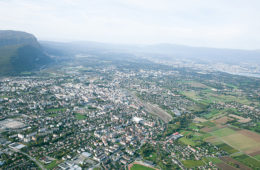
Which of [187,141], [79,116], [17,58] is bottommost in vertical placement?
[187,141]

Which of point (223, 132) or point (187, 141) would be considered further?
point (223, 132)

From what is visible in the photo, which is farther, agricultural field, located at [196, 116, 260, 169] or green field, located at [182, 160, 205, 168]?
agricultural field, located at [196, 116, 260, 169]

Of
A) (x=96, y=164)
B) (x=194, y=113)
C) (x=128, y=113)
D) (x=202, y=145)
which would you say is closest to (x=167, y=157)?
(x=202, y=145)

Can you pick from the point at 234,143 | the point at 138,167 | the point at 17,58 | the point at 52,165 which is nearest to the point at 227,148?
the point at 234,143

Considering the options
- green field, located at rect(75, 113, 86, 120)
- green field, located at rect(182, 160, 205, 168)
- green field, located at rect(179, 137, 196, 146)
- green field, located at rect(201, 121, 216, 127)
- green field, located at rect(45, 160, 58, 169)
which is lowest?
green field, located at rect(182, 160, 205, 168)

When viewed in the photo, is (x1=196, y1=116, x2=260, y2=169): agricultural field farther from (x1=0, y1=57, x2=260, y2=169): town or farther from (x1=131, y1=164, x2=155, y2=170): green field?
(x1=131, y1=164, x2=155, y2=170): green field

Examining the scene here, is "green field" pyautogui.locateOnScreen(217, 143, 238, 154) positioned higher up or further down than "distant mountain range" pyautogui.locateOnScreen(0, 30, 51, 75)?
further down

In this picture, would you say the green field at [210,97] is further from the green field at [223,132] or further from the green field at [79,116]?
the green field at [79,116]

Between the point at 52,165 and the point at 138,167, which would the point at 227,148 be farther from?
the point at 52,165

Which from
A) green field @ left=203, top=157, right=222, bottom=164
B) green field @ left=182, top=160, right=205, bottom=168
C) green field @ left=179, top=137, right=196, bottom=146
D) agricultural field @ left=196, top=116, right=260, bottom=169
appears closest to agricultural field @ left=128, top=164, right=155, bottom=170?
green field @ left=182, top=160, right=205, bottom=168

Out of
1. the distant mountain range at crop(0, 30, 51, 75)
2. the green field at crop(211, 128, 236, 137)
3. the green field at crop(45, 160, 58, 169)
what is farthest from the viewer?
the distant mountain range at crop(0, 30, 51, 75)

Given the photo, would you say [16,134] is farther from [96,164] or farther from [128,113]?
[128,113]
